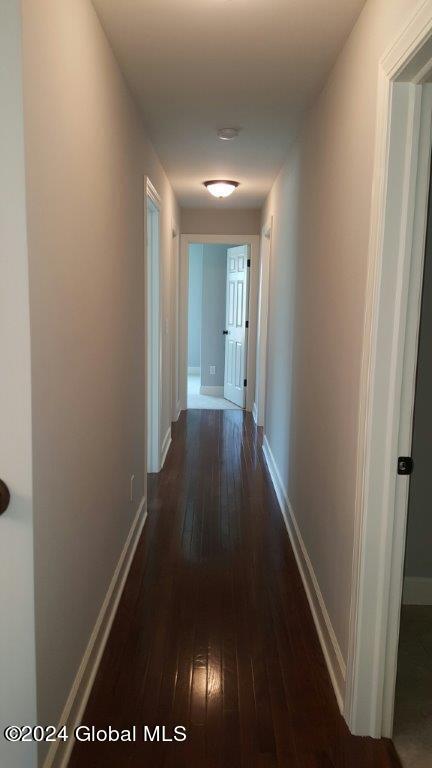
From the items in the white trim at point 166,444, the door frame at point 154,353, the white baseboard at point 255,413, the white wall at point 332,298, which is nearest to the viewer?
the white wall at point 332,298

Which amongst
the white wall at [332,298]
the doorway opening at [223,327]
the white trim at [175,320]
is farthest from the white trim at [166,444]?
the doorway opening at [223,327]

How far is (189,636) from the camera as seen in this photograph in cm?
243

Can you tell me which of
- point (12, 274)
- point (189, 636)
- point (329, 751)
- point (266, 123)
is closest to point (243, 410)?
point (266, 123)

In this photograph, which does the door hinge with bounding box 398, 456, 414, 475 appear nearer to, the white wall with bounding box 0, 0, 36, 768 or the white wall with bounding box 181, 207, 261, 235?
the white wall with bounding box 0, 0, 36, 768

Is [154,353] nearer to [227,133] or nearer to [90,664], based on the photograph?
[227,133]

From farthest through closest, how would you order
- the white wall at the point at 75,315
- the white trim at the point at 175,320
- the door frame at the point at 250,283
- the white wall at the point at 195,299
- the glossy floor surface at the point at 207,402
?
the white wall at the point at 195,299
the glossy floor surface at the point at 207,402
the door frame at the point at 250,283
the white trim at the point at 175,320
the white wall at the point at 75,315

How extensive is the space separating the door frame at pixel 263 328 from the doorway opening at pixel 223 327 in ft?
1.62

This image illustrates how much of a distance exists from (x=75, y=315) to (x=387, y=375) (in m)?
0.98

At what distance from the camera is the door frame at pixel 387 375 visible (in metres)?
→ 1.62

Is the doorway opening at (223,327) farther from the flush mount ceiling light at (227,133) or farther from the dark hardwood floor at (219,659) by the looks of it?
the dark hardwood floor at (219,659)

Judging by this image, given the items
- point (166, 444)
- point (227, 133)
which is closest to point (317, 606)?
point (227, 133)

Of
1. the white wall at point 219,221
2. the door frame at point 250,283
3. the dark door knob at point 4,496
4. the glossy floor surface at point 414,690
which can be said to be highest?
the white wall at point 219,221

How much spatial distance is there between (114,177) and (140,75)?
0.56m

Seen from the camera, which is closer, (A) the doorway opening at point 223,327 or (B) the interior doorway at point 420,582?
(B) the interior doorway at point 420,582
